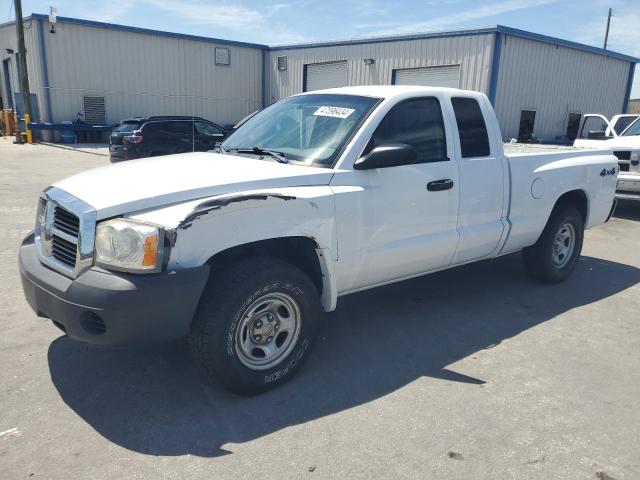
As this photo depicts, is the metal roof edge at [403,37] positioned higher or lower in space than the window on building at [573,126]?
higher

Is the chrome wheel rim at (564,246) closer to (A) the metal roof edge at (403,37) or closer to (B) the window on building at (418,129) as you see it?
(B) the window on building at (418,129)

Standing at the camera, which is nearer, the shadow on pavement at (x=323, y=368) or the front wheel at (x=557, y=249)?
the shadow on pavement at (x=323, y=368)

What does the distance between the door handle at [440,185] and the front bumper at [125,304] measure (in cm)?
194

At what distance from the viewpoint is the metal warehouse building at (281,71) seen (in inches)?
752

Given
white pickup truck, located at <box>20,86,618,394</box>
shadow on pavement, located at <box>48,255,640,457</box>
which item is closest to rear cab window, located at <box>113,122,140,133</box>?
white pickup truck, located at <box>20,86,618,394</box>

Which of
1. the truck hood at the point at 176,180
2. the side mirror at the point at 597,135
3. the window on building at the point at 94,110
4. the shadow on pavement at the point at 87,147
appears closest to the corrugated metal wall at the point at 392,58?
the side mirror at the point at 597,135

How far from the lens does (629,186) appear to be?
9.36 m

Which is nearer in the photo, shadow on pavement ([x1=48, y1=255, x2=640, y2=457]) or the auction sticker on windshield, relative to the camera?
shadow on pavement ([x1=48, y1=255, x2=640, y2=457])

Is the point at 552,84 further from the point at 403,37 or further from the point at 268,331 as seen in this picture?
the point at 268,331

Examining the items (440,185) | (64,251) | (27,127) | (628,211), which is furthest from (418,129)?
(27,127)

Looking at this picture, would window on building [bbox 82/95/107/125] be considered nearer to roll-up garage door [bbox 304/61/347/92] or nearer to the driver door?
roll-up garage door [bbox 304/61/347/92]

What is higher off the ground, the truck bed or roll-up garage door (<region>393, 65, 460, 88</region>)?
roll-up garage door (<region>393, 65, 460, 88</region>)

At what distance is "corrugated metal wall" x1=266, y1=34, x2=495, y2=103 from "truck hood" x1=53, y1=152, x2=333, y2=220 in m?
16.7

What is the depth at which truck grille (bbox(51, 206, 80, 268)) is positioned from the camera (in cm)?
306
